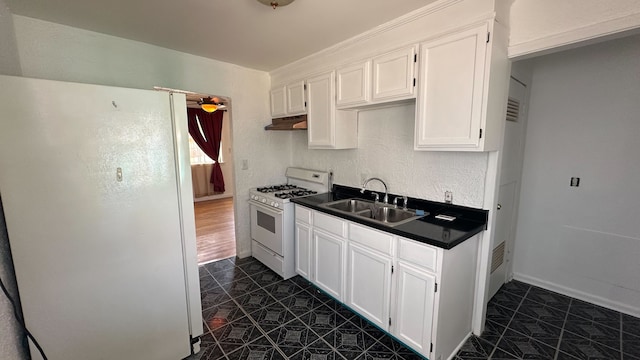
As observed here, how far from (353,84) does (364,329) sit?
2.11m

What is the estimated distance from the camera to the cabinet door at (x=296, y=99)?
9.74 feet

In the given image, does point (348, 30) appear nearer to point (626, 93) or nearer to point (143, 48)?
point (143, 48)

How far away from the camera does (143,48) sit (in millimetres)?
2537

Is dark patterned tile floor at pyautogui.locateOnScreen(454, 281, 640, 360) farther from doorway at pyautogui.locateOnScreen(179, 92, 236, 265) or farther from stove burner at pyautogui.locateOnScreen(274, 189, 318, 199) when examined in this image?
doorway at pyautogui.locateOnScreen(179, 92, 236, 265)

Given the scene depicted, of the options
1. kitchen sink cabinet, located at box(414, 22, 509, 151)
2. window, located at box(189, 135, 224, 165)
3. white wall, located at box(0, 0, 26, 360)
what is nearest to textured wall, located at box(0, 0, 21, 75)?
white wall, located at box(0, 0, 26, 360)

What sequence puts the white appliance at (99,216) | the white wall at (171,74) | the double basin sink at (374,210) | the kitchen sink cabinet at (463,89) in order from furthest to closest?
the double basin sink at (374,210) → the white wall at (171,74) → the kitchen sink cabinet at (463,89) → the white appliance at (99,216)

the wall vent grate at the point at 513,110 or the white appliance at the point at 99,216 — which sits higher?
the wall vent grate at the point at 513,110

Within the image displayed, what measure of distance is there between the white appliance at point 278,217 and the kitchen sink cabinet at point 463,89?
5.06 ft

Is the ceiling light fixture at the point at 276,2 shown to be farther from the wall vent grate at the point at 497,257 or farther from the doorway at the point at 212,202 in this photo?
the wall vent grate at the point at 497,257

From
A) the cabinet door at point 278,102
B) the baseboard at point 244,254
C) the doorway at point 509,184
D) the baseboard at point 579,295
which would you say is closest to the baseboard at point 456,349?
the doorway at point 509,184

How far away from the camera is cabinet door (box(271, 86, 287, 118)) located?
3268 millimetres

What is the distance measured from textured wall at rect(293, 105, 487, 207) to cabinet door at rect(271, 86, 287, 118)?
2.68 feet

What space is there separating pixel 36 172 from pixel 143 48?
6.00ft

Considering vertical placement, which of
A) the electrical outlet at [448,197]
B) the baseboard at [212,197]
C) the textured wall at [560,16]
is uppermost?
the textured wall at [560,16]
